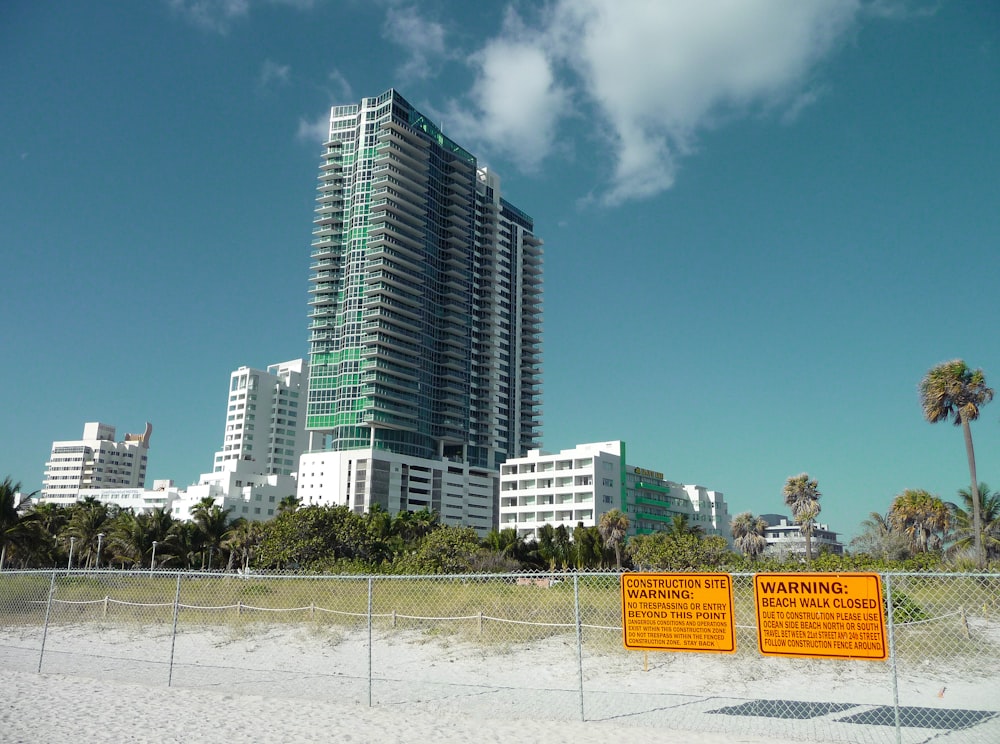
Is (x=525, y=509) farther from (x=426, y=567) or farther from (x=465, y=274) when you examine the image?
(x=426, y=567)

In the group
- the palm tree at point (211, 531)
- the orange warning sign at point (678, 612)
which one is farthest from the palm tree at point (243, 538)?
the orange warning sign at point (678, 612)

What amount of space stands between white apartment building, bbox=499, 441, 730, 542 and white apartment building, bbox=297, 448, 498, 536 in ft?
44.5

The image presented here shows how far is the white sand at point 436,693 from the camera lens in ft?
35.0

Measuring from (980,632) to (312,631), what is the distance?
819 inches

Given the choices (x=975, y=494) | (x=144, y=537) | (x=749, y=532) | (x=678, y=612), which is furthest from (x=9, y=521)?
(x=749, y=532)

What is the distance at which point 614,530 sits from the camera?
88.6 meters

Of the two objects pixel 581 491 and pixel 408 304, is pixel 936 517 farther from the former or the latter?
pixel 408 304

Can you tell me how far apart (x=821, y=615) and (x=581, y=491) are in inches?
4077

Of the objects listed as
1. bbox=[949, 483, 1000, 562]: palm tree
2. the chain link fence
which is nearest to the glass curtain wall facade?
bbox=[949, 483, 1000, 562]: palm tree

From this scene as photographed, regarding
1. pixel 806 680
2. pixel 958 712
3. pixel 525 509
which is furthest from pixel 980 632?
pixel 525 509

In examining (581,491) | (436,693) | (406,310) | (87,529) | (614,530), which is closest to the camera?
(436,693)

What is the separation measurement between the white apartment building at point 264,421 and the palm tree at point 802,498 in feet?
382

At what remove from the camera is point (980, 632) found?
22828 millimetres

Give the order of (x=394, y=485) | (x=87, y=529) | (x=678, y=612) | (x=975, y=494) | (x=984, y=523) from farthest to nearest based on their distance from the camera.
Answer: (x=394, y=485) < (x=87, y=529) < (x=984, y=523) < (x=975, y=494) < (x=678, y=612)
